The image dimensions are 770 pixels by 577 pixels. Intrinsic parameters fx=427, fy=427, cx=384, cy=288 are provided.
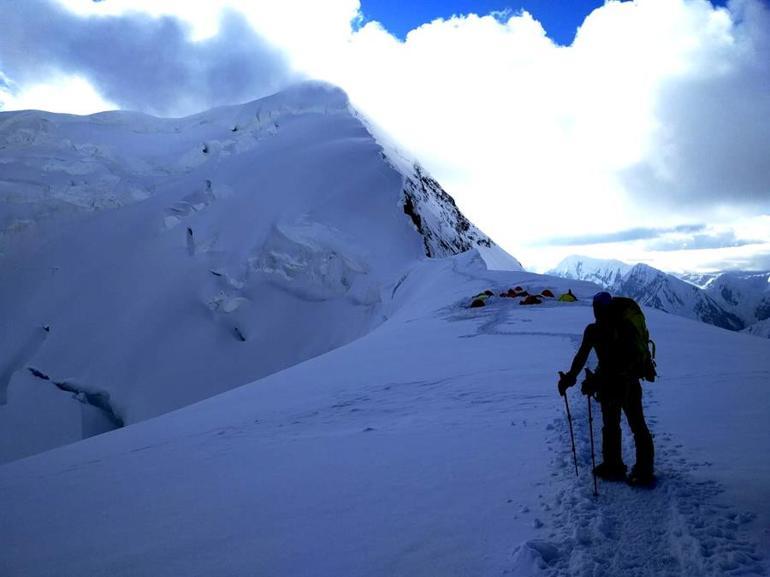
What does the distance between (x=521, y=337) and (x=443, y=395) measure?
493 cm

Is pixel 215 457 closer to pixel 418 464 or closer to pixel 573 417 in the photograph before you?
pixel 418 464

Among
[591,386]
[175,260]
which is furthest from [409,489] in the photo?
[175,260]

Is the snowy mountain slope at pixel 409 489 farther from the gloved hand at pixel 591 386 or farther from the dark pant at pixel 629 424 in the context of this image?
the gloved hand at pixel 591 386

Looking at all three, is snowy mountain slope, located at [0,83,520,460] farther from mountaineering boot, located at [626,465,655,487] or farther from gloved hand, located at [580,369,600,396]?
mountaineering boot, located at [626,465,655,487]

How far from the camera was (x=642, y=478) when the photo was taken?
3.66 metres

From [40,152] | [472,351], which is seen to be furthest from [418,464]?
[40,152]

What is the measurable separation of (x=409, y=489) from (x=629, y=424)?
6.85 ft

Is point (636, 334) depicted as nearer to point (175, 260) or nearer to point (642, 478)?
point (642, 478)

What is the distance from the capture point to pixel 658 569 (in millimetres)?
2756

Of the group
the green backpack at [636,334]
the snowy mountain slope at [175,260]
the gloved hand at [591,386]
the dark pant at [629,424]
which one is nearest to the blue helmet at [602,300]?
the green backpack at [636,334]

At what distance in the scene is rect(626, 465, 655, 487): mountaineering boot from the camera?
3.66 m

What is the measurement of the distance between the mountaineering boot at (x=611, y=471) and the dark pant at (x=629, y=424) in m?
0.03

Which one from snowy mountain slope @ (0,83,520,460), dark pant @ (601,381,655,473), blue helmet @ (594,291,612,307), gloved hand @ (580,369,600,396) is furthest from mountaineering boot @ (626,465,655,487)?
snowy mountain slope @ (0,83,520,460)

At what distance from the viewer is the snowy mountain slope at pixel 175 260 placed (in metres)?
25.9
